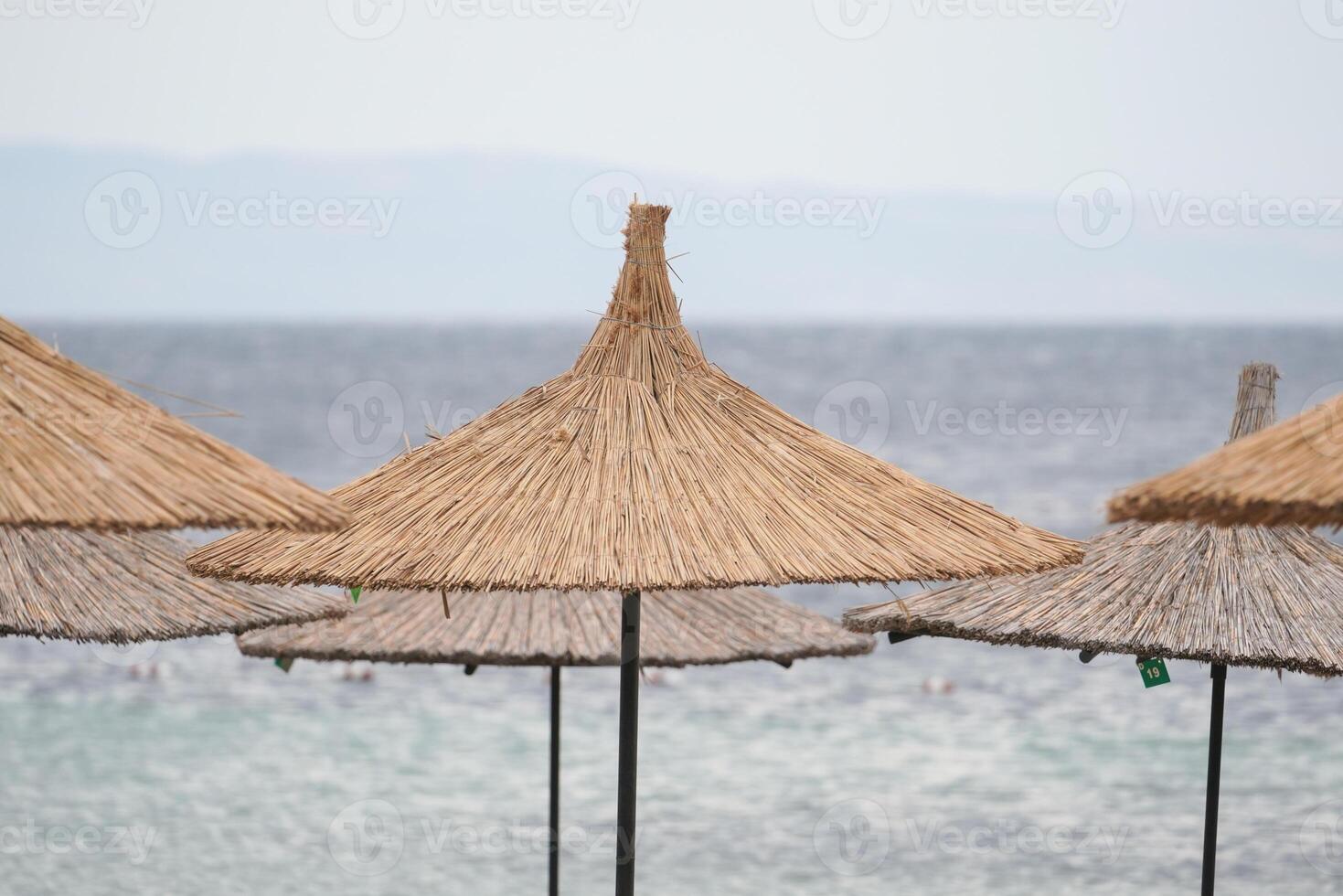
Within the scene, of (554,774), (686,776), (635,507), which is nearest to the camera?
(635,507)

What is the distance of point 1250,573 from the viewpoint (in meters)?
4.84

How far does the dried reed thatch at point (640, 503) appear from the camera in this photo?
409cm

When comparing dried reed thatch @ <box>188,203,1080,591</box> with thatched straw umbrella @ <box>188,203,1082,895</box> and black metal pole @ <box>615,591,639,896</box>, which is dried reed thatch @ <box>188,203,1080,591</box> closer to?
thatched straw umbrella @ <box>188,203,1082,895</box>

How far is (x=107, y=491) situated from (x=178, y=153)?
67.3 meters

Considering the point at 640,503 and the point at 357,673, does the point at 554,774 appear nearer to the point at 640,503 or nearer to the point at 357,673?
the point at 640,503

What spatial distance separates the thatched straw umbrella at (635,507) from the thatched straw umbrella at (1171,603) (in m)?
0.30

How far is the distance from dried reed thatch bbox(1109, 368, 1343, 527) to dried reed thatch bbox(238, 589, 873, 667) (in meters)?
3.16

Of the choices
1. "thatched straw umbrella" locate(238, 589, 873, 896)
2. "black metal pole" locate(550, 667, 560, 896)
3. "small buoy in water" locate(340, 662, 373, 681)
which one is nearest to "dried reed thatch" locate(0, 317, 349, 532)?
"thatched straw umbrella" locate(238, 589, 873, 896)

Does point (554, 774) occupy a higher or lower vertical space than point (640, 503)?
lower

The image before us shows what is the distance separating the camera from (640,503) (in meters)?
4.25

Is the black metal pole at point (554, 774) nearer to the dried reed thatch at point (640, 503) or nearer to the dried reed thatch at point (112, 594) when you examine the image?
the dried reed thatch at point (112, 594)

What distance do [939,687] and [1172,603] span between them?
13.7 m

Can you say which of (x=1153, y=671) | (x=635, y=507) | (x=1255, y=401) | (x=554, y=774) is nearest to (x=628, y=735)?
(x=635, y=507)

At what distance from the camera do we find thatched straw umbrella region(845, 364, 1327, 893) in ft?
15.1
